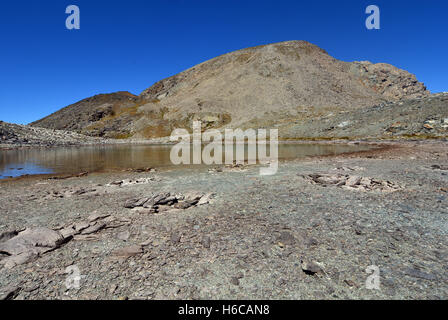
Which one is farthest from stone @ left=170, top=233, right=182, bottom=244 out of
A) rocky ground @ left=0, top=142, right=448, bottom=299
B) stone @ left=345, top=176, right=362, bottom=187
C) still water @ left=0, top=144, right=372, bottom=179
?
still water @ left=0, top=144, right=372, bottom=179

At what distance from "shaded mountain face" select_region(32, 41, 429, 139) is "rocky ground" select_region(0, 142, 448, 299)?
75344 millimetres

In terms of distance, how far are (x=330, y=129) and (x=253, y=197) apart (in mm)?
63107

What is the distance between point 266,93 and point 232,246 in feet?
381

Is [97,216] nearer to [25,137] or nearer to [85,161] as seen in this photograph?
[85,161]

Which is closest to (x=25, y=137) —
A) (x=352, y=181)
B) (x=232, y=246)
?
(x=232, y=246)

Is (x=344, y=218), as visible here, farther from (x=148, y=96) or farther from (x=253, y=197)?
(x=148, y=96)

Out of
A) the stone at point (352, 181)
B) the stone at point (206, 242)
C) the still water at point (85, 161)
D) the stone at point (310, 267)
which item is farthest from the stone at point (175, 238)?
A: the still water at point (85, 161)

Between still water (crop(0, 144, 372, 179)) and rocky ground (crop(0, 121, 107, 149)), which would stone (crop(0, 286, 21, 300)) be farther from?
rocky ground (crop(0, 121, 107, 149))

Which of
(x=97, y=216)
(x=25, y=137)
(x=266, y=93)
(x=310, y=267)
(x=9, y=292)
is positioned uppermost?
(x=266, y=93)

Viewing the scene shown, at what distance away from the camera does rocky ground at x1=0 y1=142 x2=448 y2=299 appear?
161 inches

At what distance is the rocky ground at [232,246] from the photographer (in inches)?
161

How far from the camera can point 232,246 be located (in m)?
5.63

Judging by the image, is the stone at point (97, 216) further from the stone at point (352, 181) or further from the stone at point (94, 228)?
the stone at point (352, 181)

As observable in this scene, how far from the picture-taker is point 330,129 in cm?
6475
